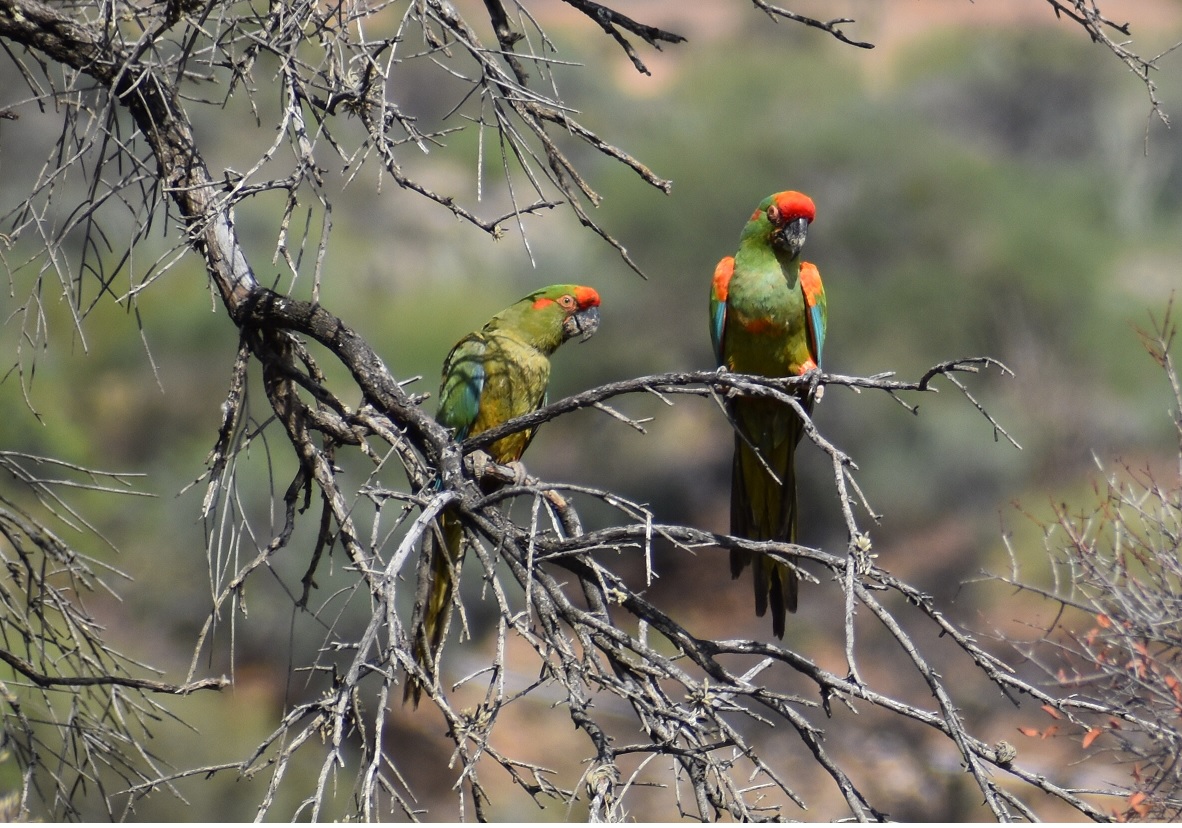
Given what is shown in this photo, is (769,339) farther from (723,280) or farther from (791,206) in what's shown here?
(791,206)

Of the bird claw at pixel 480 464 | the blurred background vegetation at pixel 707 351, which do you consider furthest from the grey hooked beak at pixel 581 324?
the blurred background vegetation at pixel 707 351

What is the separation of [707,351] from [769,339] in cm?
1374

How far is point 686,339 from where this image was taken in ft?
62.1

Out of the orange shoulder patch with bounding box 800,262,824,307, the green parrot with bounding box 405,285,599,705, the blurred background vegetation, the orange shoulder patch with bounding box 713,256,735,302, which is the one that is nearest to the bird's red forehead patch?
the orange shoulder patch with bounding box 800,262,824,307

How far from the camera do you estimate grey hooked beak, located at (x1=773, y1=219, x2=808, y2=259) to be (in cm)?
468

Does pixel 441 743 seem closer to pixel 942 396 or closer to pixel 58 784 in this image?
pixel 58 784

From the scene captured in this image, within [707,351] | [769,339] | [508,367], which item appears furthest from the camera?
[707,351]

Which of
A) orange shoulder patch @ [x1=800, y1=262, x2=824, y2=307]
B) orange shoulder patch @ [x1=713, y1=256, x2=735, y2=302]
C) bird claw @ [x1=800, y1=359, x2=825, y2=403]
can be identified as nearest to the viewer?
bird claw @ [x1=800, y1=359, x2=825, y2=403]

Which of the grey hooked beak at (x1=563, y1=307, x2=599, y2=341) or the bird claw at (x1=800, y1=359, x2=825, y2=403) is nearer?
the bird claw at (x1=800, y1=359, x2=825, y2=403)

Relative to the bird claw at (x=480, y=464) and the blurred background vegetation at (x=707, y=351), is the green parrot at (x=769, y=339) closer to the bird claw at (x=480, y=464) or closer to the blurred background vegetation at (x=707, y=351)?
the bird claw at (x=480, y=464)

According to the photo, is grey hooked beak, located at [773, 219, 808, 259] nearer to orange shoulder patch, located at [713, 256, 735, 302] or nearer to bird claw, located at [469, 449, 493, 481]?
orange shoulder patch, located at [713, 256, 735, 302]

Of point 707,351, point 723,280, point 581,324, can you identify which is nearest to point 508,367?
point 581,324

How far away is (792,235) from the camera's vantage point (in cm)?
468

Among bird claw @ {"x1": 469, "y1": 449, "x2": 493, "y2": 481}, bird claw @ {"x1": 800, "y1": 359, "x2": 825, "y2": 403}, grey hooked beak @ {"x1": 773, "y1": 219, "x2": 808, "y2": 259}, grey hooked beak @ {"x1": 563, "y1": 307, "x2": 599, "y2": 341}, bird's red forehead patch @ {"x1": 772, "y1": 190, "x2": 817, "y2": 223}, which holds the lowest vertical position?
bird claw @ {"x1": 469, "y1": 449, "x2": 493, "y2": 481}
